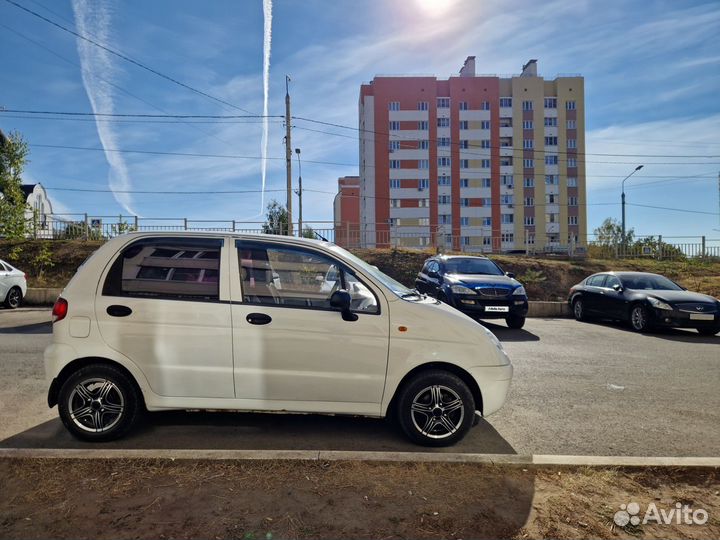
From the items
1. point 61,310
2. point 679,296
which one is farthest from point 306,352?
point 679,296

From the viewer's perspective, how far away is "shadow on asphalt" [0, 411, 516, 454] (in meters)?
3.77

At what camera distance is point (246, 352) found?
373 cm

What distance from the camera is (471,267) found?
11828 millimetres

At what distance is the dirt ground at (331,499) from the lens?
2.54 meters

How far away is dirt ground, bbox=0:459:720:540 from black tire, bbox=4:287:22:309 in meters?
12.4

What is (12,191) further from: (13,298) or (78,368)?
(78,368)

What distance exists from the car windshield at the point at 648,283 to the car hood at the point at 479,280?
3.08 metres

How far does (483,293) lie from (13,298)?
12.9m

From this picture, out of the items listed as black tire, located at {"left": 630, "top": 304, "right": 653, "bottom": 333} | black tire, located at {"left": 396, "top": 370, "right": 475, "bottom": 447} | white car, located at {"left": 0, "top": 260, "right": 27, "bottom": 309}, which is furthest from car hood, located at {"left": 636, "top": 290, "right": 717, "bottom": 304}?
white car, located at {"left": 0, "top": 260, "right": 27, "bottom": 309}

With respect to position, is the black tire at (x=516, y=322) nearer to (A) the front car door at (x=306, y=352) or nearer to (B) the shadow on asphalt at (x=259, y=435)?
(B) the shadow on asphalt at (x=259, y=435)

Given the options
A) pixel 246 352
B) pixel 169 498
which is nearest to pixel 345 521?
pixel 169 498

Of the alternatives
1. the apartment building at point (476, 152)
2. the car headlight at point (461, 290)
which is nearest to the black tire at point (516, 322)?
the car headlight at point (461, 290)

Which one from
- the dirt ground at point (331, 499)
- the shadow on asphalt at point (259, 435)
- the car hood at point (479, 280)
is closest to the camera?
the dirt ground at point (331, 499)

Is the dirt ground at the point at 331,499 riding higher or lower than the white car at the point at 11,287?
lower
